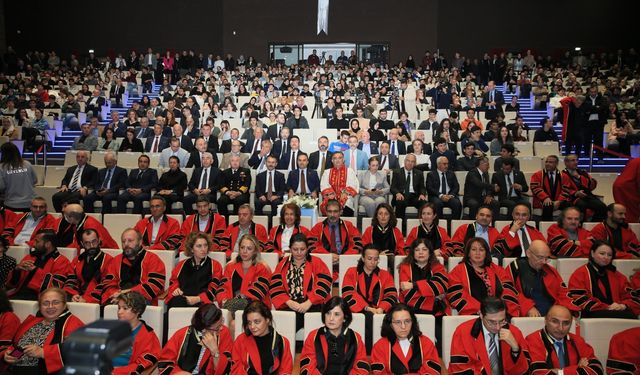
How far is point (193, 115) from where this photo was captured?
11312 mm

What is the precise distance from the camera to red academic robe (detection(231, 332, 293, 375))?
12.2ft

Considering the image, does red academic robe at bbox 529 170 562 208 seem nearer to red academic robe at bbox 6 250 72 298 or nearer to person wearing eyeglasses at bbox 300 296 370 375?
person wearing eyeglasses at bbox 300 296 370 375

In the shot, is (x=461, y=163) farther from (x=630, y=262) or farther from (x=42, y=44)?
(x=42, y=44)

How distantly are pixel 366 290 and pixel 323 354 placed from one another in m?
1.01

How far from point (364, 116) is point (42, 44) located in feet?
51.5

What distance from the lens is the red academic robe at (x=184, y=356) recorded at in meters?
3.76

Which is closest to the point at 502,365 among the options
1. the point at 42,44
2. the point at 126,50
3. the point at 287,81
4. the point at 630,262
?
the point at 630,262

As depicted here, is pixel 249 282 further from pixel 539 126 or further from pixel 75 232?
pixel 539 126

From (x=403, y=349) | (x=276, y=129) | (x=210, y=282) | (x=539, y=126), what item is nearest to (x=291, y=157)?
(x=276, y=129)

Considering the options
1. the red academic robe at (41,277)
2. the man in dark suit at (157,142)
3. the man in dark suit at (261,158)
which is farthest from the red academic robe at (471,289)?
the man in dark suit at (157,142)

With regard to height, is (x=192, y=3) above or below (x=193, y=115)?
above

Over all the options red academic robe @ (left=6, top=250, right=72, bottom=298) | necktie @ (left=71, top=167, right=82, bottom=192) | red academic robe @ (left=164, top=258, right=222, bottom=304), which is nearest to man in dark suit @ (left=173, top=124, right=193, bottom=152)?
necktie @ (left=71, top=167, right=82, bottom=192)

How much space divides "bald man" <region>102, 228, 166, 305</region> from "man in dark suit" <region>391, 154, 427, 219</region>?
342 cm

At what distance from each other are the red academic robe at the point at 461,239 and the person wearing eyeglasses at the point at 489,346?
181cm
